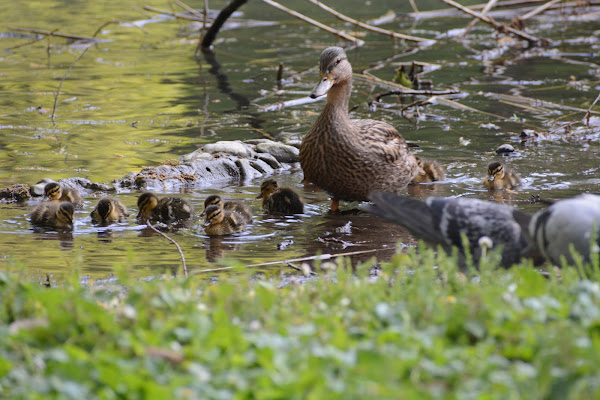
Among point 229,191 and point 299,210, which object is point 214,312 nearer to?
point 299,210

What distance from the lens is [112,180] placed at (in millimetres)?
6918

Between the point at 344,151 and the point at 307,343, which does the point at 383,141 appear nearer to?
the point at 344,151

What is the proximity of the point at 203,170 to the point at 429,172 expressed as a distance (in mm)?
2028

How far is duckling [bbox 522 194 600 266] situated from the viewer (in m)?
3.17

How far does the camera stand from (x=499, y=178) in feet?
21.0

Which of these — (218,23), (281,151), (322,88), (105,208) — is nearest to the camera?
(105,208)

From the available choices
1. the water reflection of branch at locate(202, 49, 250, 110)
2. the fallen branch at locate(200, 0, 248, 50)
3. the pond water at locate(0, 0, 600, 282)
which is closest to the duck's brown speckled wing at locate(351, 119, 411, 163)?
the pond water at locate(0, 0, 600, 282)

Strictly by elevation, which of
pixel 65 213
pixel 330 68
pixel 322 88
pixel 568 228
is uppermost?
pixel 330 68

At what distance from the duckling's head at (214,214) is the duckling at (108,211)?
2.35ft

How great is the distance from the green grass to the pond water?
1.22ft

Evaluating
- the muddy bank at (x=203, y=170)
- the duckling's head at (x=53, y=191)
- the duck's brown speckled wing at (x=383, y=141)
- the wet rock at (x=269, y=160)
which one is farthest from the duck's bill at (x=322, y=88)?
the duckling's head at (x=53, y=191)

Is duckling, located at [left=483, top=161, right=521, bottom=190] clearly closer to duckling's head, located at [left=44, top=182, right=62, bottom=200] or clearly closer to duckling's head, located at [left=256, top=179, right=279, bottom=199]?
duckling's head, located at [left=256, top=179, right=279, bottom=199]

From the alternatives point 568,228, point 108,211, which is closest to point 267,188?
point 108,211

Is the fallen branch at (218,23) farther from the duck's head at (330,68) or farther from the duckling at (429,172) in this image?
the duck's head at (330,68)
